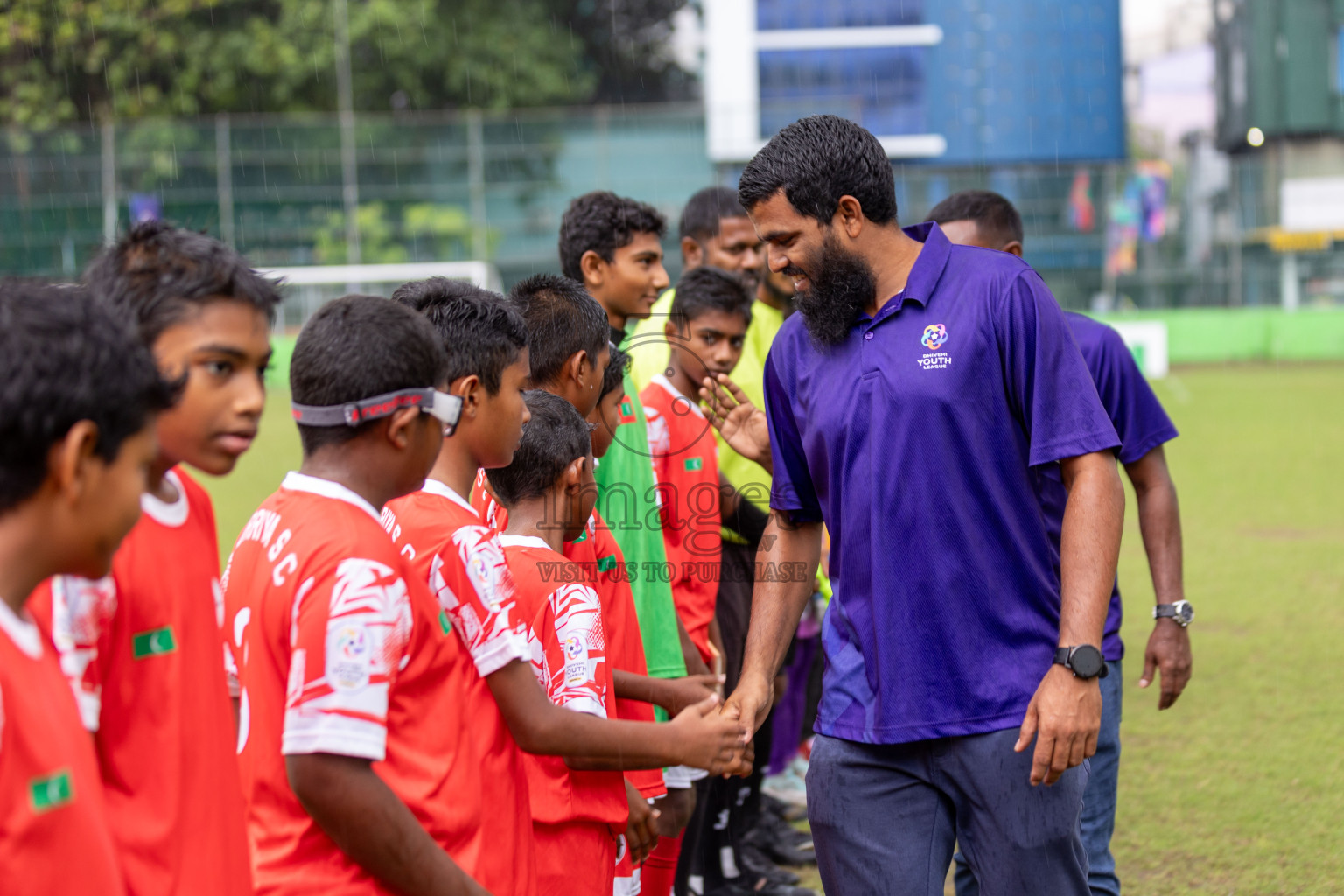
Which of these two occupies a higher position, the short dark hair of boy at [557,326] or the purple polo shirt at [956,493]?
the short dark hair of boy at [557,326]

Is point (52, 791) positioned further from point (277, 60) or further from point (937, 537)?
point (277, 60)

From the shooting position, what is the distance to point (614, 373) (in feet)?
13.1

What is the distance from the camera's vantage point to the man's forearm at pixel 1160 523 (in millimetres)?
4082

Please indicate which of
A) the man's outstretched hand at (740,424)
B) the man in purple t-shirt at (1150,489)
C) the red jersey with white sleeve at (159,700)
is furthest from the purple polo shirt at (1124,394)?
the red jersey with white sleeve at (159,700)

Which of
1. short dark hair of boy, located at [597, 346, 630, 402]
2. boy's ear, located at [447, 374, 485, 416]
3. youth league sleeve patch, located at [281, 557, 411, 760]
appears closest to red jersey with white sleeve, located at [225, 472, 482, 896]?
youth league sleeve patch, located at [281, 557, 411, 760]

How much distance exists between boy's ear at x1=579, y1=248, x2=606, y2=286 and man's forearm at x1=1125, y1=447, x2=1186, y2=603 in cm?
210

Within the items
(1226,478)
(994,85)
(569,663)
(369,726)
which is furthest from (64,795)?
(994,85)

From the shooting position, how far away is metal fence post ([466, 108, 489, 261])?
37.7 metres

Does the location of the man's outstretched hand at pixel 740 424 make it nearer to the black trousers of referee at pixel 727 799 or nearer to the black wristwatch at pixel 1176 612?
the black trousers of referee at pixel 727 799

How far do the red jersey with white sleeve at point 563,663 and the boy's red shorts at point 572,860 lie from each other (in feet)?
0.10

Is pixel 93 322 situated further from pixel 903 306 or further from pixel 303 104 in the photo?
pixel 303 104

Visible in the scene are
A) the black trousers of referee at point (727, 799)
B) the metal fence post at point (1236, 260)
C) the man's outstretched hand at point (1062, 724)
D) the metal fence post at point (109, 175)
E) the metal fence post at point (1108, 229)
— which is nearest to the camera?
the man's outstretched hand at point (1062, 724)

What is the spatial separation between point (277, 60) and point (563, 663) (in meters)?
40.1

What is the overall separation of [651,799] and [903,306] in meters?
1.76
